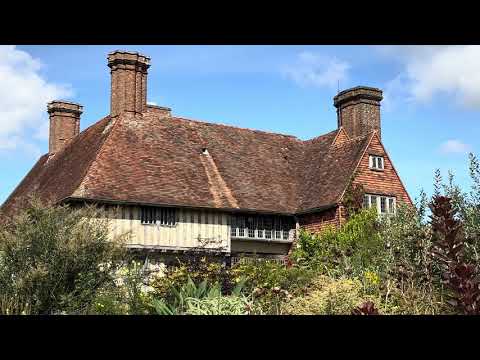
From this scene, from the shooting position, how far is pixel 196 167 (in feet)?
84.4

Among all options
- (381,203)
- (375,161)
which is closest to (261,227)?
(381,203)

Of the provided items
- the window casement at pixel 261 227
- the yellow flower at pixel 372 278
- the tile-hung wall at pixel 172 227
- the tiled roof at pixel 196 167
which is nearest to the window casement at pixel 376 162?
the tiled roof at pixel 196 167

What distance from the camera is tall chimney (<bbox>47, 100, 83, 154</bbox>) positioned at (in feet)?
107

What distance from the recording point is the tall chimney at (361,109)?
27484mm

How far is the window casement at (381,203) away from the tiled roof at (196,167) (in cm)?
127

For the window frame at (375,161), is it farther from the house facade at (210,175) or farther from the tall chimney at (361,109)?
the tall chimney at (361,109)

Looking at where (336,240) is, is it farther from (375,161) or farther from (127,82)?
(127,82)

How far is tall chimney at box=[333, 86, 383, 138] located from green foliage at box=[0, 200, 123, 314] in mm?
16521

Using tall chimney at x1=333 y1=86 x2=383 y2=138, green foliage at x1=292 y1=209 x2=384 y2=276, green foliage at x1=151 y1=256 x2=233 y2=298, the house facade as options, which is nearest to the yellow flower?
green foliage at x1=151 y1=256 x2=233 y2=298

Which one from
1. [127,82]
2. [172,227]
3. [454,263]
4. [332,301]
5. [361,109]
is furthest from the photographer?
[361,109]

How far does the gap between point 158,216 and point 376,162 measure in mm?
9206

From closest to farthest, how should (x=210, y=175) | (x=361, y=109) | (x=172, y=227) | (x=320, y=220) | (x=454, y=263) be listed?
(x=454, y=263)
(x=172, y=227)
(x=320, y=220)
(x=210, y=175)
(x=361, y=109)
